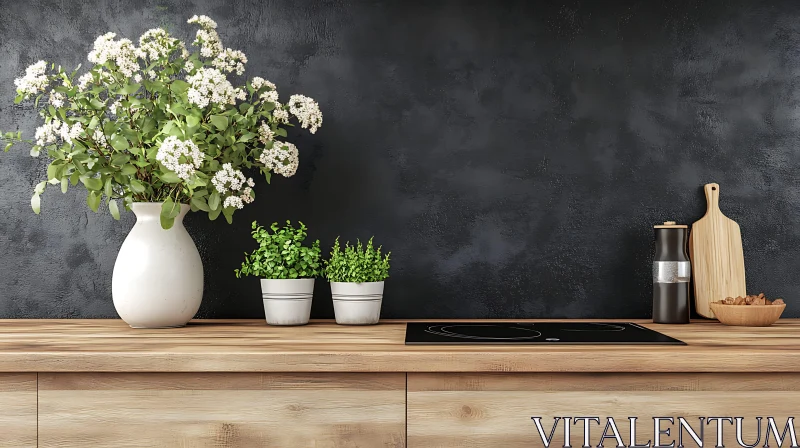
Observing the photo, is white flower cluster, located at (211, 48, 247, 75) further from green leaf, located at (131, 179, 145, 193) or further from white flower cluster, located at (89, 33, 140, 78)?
green leaf, located at (131, 179, 145, 193)

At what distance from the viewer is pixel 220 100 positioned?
1416mm

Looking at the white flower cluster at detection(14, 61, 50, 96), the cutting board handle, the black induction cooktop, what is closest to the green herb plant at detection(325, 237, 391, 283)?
the black induction cooktop

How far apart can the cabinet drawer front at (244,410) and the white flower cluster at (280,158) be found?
0.54 meters

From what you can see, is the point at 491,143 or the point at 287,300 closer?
the point at 287,300

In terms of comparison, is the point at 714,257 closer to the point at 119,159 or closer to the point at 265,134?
the point at 265,134

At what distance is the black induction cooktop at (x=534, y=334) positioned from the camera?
1260 mm

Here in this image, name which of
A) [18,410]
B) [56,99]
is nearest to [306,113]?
[56,99]

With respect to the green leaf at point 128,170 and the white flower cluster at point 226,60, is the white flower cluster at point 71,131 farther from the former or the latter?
the white flower cluster at point 226,60

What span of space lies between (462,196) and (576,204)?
301 mm

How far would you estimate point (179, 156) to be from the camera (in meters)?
1.35

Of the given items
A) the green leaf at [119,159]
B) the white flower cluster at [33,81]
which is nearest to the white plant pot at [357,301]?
the green leaf at [119,159]

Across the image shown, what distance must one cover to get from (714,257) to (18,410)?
5.20 feet

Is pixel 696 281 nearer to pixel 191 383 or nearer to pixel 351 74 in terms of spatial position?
pixel 351 74

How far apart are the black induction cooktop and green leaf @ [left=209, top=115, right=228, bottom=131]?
587 mm
